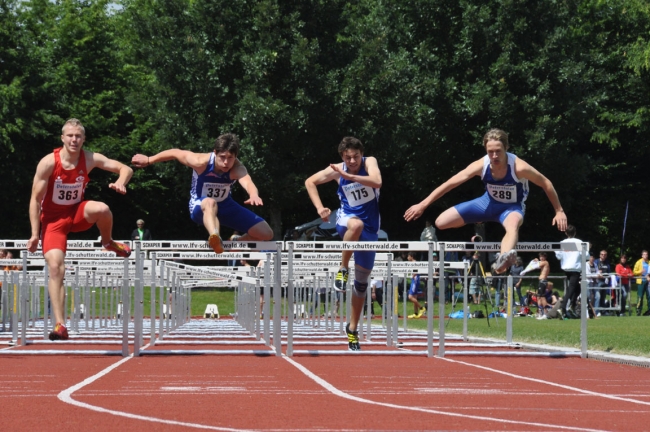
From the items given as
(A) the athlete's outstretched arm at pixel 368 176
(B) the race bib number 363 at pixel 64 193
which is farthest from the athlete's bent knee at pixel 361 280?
(B) the race bib number 363 at pixel 64 193

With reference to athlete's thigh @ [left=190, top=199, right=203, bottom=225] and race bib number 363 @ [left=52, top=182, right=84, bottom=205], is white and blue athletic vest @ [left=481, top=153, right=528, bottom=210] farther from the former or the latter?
race bib number 363 @ [left=52, top=182, right=84, bottom=205]

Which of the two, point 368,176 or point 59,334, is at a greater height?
point 368,176

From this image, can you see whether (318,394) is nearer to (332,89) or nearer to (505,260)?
(505,260)

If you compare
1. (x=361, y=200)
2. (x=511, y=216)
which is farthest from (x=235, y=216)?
(x=511, y=216)

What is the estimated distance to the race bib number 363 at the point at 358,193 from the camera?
519 inches

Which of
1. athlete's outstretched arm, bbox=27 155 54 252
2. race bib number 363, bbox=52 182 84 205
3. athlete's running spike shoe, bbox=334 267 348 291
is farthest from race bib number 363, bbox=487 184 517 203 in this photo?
athlete's outstretched arm, bbox=27 155 54 252

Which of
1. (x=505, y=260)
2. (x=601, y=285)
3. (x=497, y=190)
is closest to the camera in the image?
(x=505, y=260)

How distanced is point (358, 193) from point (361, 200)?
0.30 ft

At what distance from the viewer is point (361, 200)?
13211 mm

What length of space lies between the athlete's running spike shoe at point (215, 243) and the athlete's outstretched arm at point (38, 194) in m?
1.68

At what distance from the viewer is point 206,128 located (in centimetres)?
3778

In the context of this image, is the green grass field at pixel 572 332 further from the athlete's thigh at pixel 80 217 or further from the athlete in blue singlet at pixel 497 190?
the athlete's thigh at pixel 80 217

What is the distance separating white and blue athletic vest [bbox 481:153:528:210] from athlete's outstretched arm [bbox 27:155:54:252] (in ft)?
14.5

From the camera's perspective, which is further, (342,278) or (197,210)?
(342,278)
